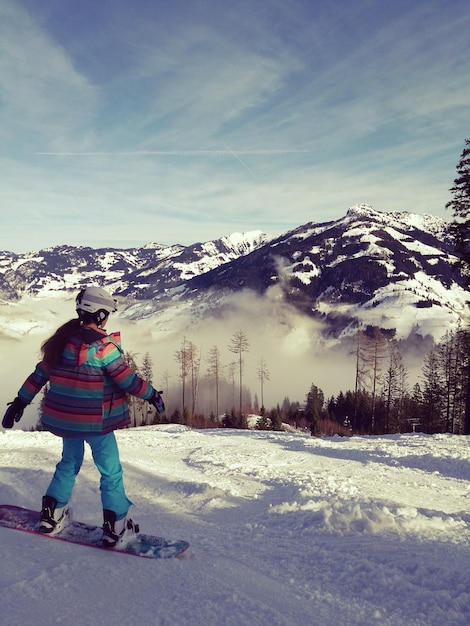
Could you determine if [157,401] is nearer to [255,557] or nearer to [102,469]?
[102,469]

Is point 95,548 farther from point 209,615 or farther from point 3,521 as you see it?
point 209,615

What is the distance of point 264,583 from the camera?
313 centimetres

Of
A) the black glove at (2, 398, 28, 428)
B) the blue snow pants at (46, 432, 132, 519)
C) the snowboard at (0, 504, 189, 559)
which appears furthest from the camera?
the black glove at (2, 398, 28, 428)

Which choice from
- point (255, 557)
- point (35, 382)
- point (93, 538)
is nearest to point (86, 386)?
point (35, 382)

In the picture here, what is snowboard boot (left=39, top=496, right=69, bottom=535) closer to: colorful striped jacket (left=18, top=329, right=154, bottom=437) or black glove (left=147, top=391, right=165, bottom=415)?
colorful striped jacket (left=18, top=329, right=154, bottom=437)

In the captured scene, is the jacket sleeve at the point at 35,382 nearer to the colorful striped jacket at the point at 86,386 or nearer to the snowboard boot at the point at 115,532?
the colorful striped jacket at the point at 86,386

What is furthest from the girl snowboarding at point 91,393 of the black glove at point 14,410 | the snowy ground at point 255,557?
the snowy ground at point 255,557

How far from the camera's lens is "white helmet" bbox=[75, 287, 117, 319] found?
3857mm

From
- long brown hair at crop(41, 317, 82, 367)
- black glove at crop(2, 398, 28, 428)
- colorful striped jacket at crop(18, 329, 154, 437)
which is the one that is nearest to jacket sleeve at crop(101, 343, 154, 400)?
colorful striped jacket at crop(18, 329, 154, 437)

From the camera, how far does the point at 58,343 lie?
3.79 m

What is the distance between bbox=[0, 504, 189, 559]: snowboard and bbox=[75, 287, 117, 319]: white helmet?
7.01 feet

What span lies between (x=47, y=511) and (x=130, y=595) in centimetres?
163

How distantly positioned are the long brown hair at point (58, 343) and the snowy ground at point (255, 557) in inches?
63.6

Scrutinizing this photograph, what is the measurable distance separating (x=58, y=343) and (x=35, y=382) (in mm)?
510
